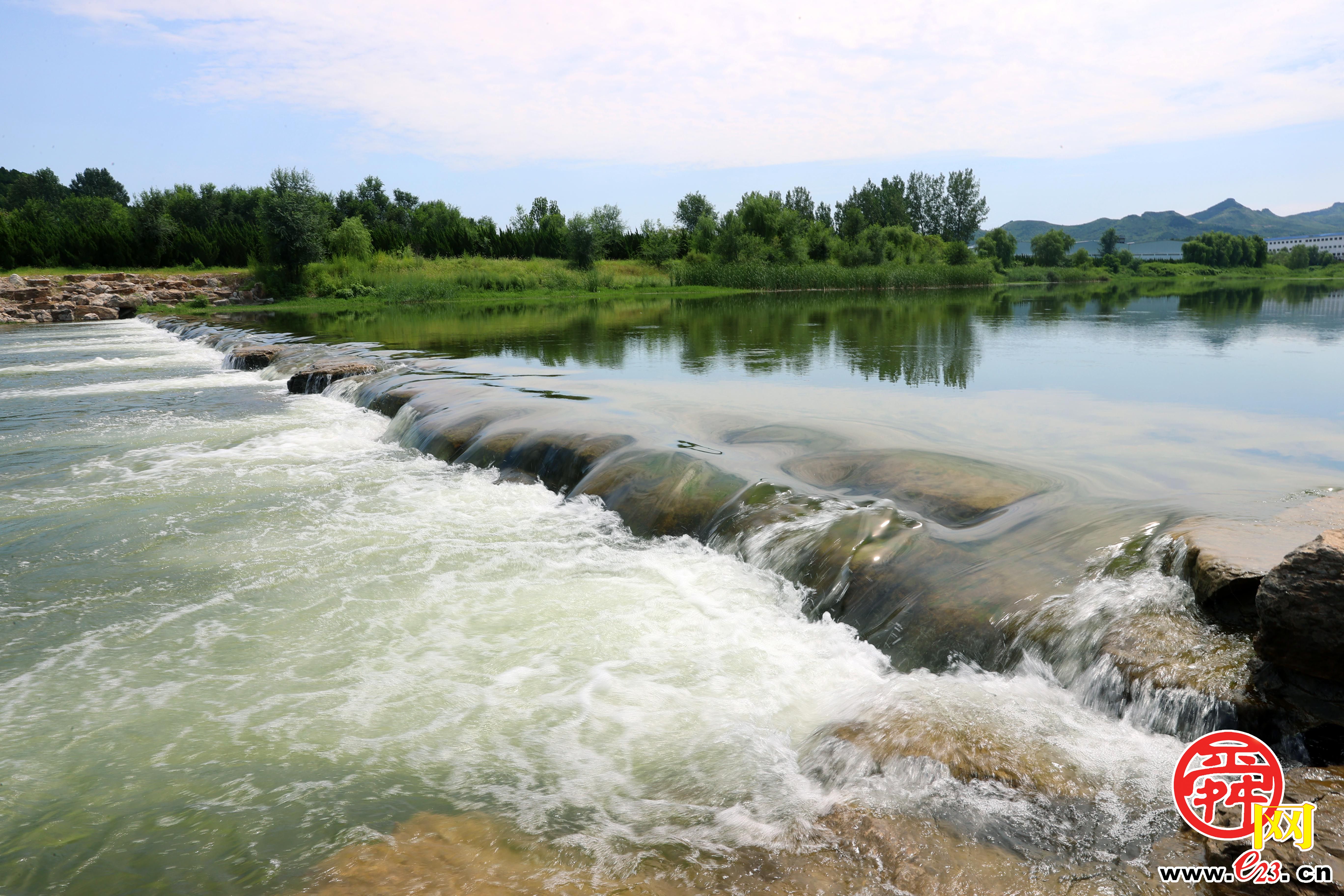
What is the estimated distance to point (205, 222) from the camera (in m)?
73.5

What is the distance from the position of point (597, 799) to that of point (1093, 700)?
2527 mm

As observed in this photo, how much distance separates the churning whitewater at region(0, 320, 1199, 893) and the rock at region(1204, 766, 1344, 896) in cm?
28

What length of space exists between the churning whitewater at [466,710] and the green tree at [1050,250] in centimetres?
10662

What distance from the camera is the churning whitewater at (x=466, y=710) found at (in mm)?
3066

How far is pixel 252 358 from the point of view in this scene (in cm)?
1903

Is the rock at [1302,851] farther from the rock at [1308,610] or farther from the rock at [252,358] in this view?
the rock at [252,358]

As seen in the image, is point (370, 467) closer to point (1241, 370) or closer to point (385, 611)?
point (385, 611)

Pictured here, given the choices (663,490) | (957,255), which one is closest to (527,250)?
(957,255)

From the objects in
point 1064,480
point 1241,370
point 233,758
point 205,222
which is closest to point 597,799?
point 233,758

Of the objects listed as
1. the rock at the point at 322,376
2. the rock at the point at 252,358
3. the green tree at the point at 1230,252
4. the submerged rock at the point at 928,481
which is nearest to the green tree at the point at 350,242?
the rock at the point at 252,358

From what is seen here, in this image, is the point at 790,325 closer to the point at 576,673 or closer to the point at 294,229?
the point at 576,673

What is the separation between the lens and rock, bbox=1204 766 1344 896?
7.79 ft

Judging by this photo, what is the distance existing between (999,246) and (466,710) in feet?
373

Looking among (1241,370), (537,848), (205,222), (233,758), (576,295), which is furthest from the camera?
(205,222)
